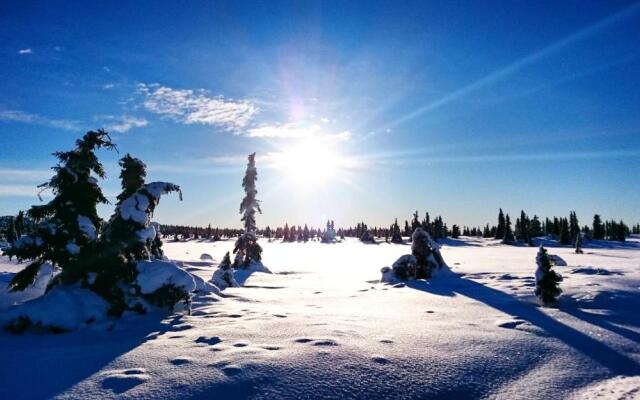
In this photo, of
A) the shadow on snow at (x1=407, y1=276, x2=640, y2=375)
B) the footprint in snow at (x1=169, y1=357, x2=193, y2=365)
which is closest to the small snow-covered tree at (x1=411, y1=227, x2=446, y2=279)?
the shadow on snow at (x1=407, y1=276, x2=640, y2=375)

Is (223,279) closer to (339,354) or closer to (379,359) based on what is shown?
(339,354)

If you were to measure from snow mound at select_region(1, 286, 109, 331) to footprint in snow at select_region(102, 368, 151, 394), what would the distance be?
3321 millimetres

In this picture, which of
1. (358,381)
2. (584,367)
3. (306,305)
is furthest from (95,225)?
(584,367)

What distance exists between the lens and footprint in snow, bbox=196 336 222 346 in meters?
6.56

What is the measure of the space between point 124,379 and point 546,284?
10.7m

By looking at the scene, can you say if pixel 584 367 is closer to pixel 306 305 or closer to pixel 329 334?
pixel 329 334

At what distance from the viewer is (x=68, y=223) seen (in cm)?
902

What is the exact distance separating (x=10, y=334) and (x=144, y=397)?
15.6 feet

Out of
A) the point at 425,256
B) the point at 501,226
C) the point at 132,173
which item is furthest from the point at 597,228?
the point at 132,173

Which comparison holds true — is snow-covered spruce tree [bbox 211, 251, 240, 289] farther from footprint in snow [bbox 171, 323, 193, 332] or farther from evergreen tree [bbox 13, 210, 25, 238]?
footprint in snow [bbox 171, 323, 193, 332]

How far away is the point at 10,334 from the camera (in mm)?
7266

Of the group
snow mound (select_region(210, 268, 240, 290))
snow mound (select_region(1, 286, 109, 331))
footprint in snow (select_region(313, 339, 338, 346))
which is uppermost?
snow mound (select_region(1, 286, 109, 331))

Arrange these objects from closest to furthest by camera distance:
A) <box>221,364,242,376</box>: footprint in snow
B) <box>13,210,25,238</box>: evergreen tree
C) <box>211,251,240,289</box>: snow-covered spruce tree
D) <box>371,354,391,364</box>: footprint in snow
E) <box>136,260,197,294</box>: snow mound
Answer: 1. <box>221,364,242,376</box>: footprint in snow
2. <box>371,354,391,364</box>: footprint in snow
3. <box>136,260,197,294</box>: snow mound
4. <box>13,210,25,238</box>: evergreen tree
5. <box>211,251,240,289</box>: snow-covered spruce tree

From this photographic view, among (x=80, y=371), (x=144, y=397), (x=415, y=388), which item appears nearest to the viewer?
(x=144, y=397)
